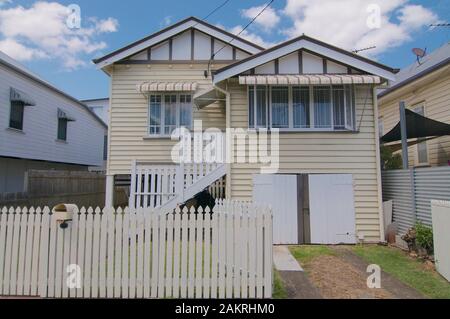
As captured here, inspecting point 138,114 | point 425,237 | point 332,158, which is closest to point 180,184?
point 138,114

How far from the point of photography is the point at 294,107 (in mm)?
8828

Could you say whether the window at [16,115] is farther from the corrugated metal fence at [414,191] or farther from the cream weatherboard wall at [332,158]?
the corrugated metal fence at [414,191]

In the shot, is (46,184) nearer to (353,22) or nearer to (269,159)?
(269,159)

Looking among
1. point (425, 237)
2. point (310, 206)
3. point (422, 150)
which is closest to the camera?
point (425, 237)

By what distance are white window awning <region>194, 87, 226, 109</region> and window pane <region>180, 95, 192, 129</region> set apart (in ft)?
1.34

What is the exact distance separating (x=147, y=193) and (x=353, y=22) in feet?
24.0

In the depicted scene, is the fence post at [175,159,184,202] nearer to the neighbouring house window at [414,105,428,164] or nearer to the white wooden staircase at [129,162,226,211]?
the white wooden staircase at [129,162,226,211]

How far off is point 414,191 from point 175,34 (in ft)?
29.7

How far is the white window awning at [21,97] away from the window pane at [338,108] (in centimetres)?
1322

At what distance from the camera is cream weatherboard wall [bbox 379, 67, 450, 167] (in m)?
10.8

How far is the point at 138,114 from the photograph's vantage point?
1042 centimetres

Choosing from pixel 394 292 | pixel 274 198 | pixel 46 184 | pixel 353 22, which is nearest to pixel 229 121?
pixel 274 198

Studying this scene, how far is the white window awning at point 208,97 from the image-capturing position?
9.48 meters

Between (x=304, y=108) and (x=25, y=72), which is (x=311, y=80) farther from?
(x=25, y=72)
